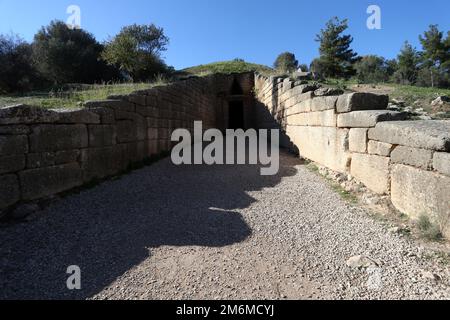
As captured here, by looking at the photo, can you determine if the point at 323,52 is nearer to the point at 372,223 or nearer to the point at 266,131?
the point at 266,131

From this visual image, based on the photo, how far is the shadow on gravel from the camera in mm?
2602

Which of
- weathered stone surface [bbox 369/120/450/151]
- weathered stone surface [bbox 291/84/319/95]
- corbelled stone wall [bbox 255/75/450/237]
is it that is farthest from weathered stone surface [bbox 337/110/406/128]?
weathered stone surface [bbox 291/84/319/95]

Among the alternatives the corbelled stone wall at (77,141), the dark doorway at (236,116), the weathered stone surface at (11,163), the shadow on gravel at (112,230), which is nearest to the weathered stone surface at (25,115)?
the corbelled stone wall at (77,141)

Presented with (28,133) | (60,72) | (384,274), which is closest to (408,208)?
(384,274)

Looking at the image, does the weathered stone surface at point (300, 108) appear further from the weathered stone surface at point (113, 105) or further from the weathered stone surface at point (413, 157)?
the weathered stone surface at point (113, 105)

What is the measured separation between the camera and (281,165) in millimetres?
6953

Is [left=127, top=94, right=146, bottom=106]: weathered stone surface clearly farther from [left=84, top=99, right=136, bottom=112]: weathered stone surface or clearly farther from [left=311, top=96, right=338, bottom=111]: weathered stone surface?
[left=311, top=96, right=338, bottom=111]: weathered stone surface

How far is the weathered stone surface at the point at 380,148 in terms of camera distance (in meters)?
3.89

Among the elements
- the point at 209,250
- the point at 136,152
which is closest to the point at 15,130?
the point at 209,250

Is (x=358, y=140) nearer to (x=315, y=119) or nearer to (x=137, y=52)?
(x=315, y=119)
